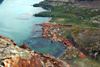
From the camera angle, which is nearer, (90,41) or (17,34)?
(90,41)

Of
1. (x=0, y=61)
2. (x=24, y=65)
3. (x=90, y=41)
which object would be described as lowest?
(x=90, y=41)

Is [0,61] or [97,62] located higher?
[0,61]

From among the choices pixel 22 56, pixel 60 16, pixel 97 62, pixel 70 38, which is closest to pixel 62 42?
pixel 70 38

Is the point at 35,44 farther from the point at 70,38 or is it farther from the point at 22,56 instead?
the point at 22,56

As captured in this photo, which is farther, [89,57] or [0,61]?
[89,57]

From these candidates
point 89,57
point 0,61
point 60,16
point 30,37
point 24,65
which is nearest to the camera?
point 0,61

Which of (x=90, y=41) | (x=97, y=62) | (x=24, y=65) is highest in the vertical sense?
(x=24, y=65)

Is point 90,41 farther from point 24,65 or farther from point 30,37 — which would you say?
point 24,65

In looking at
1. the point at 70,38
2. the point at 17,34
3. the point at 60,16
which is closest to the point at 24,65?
the point at 70,38

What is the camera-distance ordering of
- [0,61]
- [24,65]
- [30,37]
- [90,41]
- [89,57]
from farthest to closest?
[30,37] < [90,41] < [89,57] < [24,65] < [0,61]
